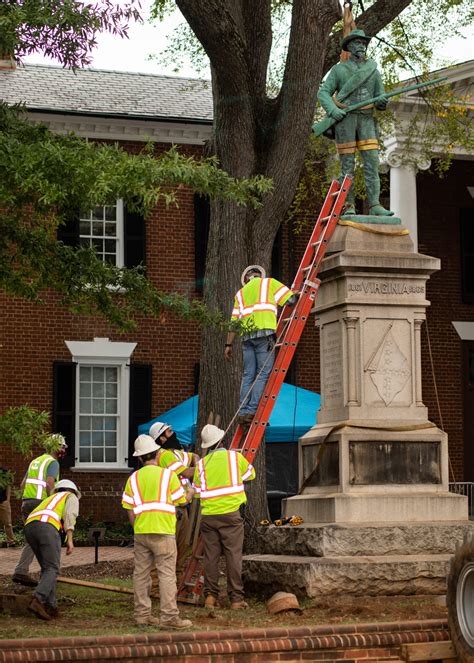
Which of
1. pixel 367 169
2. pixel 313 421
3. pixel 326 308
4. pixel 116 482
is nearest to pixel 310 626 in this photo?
pixel 326 308

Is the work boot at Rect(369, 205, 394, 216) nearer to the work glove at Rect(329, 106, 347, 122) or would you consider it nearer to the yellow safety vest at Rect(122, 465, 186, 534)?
the work glove at Rect(329, 106, 347, 122)

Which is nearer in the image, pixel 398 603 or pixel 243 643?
pixel 243 643

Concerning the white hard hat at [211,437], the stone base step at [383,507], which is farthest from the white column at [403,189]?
the white hard hat at [211,437]

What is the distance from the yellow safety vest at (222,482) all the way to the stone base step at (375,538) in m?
0.84

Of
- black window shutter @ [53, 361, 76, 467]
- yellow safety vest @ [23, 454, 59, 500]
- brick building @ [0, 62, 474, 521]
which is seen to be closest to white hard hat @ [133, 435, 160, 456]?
yellow safety vest @ [23, 454, 59, 500]

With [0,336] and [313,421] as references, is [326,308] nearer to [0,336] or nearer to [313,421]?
[313,421]

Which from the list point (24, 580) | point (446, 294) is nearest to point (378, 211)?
point (24, 580)

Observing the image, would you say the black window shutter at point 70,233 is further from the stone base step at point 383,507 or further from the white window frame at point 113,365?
the stone base step at point 383,507

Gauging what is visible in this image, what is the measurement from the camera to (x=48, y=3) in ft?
38.3

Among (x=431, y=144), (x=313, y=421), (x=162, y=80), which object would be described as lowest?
(x=313, y=421)

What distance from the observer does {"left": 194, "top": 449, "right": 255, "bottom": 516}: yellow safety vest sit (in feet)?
41.2

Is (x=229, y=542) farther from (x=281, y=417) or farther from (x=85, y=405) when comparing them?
(x=85, y=405)

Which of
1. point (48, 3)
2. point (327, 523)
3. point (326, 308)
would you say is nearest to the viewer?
point (48, 3)

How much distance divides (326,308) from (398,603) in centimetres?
322
